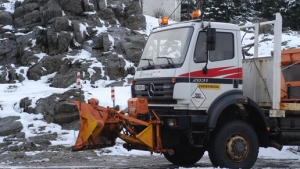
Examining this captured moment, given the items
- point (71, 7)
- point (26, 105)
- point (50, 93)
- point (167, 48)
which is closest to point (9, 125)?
point (26, 105)

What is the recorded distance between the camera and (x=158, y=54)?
10.4 metres

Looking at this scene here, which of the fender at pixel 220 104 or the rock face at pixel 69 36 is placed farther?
the rock face at pixel 69 36

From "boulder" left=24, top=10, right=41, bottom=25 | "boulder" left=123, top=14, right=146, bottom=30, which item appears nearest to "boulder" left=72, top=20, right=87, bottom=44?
"boulder" left=123, top=14, right=146, bottom=30

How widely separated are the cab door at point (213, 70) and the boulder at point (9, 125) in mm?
9654

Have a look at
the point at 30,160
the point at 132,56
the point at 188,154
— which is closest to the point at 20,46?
the point at 132,56

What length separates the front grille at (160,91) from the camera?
31.7 ft

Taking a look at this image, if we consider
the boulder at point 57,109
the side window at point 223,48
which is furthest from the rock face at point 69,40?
the side window at point 223,48

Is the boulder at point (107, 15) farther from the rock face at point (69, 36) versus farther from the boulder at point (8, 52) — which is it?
the boulder at point (8, 52)

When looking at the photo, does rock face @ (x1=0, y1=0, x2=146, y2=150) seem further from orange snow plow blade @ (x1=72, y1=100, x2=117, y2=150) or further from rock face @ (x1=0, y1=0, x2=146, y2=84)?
orange snow plow blade @ (x1=72, y1=100, x2=117, y2=150)

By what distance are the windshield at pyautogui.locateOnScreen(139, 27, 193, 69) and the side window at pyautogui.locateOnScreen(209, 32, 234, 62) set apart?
2.14ft

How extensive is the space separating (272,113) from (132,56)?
1916cm

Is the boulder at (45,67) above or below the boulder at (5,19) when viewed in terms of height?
below

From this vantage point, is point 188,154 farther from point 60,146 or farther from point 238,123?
point 60,146

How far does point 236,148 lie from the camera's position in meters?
10.1
